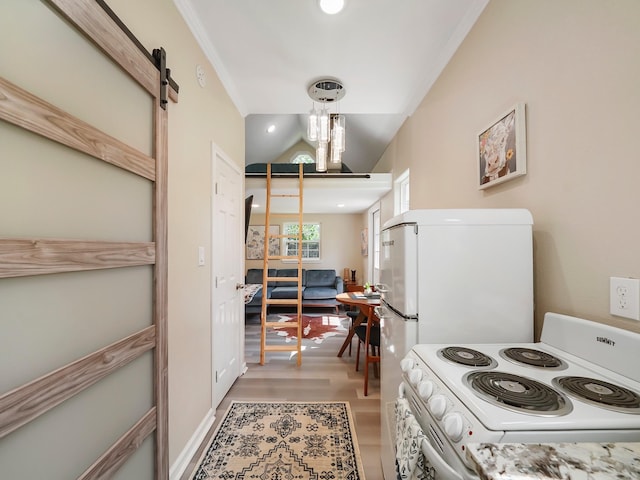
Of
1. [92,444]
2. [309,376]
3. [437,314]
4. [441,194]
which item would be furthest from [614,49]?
[309,376]

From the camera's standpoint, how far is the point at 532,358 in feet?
3.16

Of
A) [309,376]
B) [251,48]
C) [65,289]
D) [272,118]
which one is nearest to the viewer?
[65,289]

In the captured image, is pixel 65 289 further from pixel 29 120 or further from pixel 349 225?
pixel 349 225

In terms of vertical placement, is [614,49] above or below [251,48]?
below

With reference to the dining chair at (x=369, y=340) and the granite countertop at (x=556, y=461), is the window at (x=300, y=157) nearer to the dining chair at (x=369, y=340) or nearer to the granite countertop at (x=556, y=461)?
the dining chair at (x=369, y=340)

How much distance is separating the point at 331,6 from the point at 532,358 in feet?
6.56

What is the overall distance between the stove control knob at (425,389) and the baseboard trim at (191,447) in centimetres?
152

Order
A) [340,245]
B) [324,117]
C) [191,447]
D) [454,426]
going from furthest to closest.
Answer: [340,245], [324,117], [191,447], [454,426]

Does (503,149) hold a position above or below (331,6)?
below

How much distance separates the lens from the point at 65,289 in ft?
2.64

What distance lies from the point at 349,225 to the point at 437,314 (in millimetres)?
6019

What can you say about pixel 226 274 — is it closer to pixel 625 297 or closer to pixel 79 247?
pixel 79 247

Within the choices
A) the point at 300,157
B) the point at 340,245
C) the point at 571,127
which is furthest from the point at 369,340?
the point at 300,157

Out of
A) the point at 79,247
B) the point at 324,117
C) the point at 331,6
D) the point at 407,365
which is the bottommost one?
the point at 407,365
